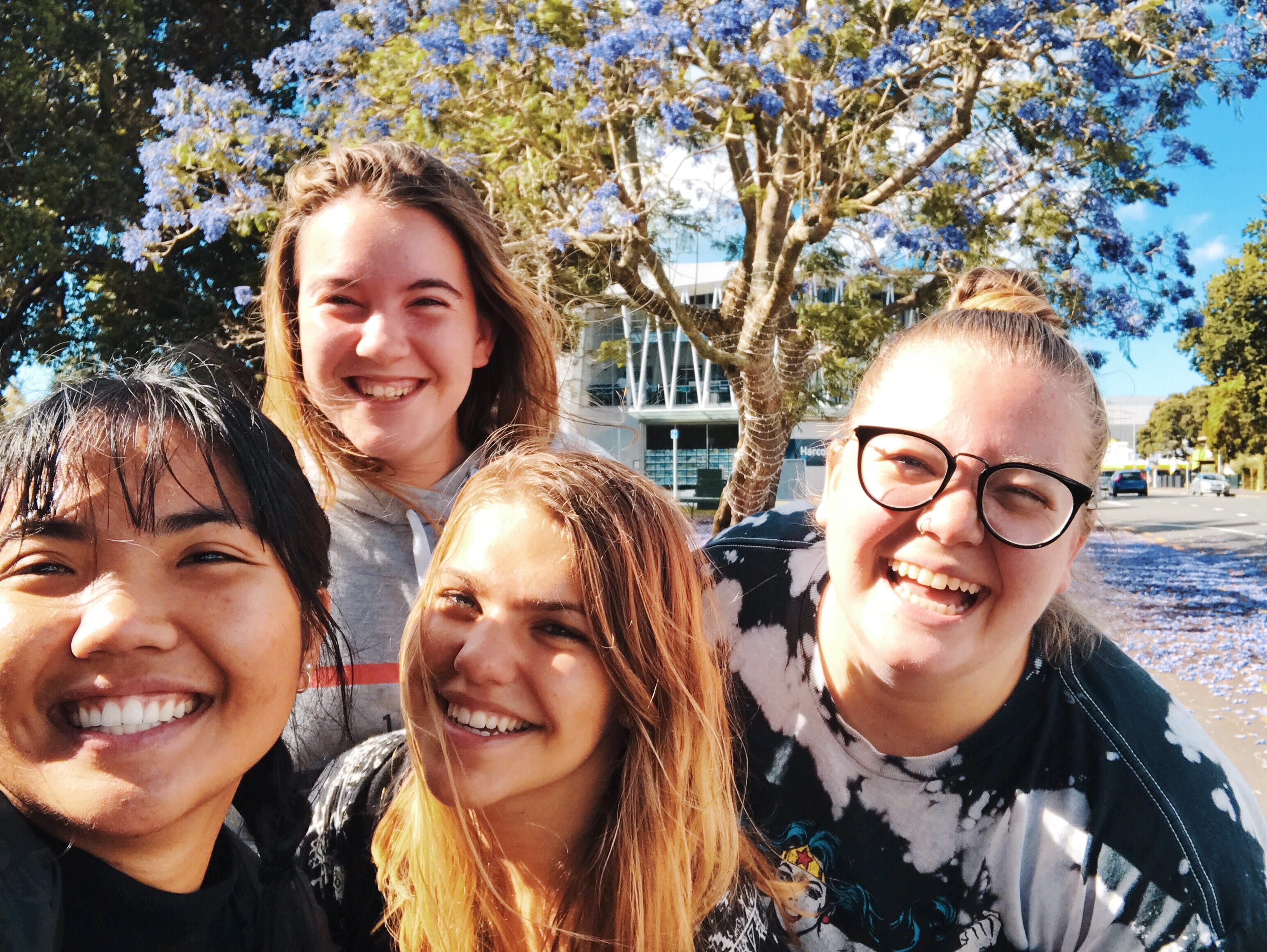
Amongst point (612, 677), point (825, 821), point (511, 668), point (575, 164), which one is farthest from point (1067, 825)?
point (575, 164)

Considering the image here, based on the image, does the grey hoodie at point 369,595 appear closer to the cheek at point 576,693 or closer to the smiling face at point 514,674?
the smiling face at point 514,674

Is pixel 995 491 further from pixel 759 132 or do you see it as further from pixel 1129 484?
pixel 1129 484

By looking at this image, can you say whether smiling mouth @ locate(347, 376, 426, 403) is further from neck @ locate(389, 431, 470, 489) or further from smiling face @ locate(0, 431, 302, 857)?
smiling face @ locate(0, 431, 302, 857)

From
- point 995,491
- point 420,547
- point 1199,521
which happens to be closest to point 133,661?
point 420,547

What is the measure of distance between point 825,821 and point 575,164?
5963 mm

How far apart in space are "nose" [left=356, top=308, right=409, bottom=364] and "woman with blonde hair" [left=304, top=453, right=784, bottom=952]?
42 cm

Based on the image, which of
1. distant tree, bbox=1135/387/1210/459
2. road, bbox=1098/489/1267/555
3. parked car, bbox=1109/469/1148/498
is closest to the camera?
road, bbox=1098/489/1267/555

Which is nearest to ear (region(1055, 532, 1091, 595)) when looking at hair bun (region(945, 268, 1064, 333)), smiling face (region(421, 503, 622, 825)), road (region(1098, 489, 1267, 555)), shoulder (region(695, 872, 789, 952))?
hair bun (region(945, 268, 1064, 333))

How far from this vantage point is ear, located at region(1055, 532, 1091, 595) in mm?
1917

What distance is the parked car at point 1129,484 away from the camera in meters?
44.9

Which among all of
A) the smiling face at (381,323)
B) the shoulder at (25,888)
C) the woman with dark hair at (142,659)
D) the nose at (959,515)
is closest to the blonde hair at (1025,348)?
the nose at (959,515)

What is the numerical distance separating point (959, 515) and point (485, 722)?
0.95m

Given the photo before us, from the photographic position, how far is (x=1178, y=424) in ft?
202

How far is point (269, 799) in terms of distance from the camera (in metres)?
1.44
